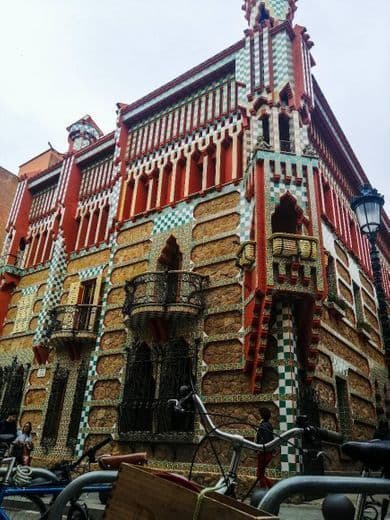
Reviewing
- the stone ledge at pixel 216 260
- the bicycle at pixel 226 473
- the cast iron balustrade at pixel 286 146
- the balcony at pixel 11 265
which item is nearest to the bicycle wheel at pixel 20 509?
the bicycle at pixel 226 473

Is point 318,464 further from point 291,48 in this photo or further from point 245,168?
point 291,48

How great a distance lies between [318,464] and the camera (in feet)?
26.5

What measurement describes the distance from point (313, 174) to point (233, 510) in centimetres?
925

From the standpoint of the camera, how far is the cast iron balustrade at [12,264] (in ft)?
54.6

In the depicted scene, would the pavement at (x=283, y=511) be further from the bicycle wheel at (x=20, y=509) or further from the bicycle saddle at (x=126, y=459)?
the bicycle saddle at (x=126, y=459)

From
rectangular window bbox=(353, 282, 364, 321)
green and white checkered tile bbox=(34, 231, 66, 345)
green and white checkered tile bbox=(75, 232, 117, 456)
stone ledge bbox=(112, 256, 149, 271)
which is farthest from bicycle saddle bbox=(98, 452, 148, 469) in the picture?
green and white checkered tile bbox=(34, 231, 66, 345)

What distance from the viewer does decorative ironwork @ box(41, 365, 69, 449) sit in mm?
11743

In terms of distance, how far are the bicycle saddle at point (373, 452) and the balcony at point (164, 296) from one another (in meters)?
7.61

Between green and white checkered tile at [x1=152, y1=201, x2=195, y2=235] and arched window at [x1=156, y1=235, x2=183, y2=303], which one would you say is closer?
arched window at [x1=156, y1=235, x2=183, y2=303]

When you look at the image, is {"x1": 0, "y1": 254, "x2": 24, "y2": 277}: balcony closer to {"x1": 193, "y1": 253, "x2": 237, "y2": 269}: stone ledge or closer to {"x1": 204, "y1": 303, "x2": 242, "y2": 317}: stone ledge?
{"x1": 193, "y1": 253, "x2": 237, "y2": 269}: stone ledge

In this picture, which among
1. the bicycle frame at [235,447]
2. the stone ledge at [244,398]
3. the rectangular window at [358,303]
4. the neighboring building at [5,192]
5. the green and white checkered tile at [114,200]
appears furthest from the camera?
the neighboring building at [5,192]

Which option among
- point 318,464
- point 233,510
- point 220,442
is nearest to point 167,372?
point 220,442

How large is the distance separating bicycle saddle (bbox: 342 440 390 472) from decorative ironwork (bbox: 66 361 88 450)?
34.4 ft

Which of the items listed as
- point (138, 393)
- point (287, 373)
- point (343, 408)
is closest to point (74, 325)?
point (138, 393)
